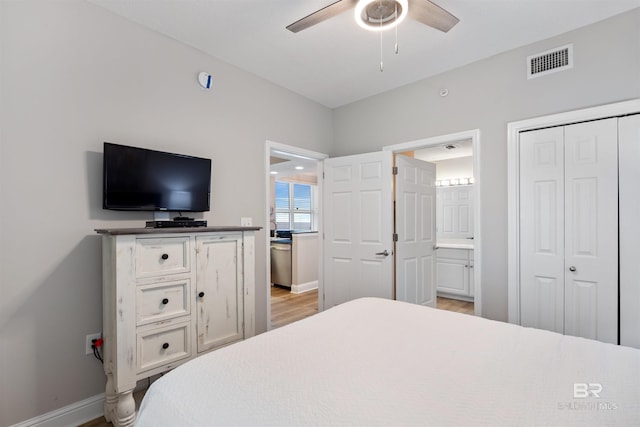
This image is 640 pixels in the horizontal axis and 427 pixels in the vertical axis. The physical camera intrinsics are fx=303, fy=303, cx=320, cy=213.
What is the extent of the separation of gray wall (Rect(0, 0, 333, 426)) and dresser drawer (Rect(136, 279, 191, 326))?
53 centimetres

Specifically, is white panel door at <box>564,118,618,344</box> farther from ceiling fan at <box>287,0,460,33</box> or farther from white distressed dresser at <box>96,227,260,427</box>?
white distressed dresser at <box>96,227,260,427</box>

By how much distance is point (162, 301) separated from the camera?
1.79m

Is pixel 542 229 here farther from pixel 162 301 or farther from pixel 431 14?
pixel 162 301

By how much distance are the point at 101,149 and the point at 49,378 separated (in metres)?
1.44

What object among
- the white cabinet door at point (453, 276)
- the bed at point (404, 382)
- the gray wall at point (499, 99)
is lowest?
the white cabinet door at point (453, 276)

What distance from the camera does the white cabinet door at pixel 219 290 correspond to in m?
1.97

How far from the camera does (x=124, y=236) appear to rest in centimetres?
Result: 163

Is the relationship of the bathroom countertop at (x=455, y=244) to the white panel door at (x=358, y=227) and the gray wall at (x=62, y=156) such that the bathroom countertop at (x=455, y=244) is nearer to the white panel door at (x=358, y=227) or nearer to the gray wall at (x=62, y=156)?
the white panel door at (x=358, y=227)

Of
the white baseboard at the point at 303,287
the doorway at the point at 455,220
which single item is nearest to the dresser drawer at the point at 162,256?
the doorway at the point at 455,220

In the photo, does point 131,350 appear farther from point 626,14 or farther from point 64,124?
point 626,14

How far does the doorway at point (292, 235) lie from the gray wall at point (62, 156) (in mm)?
1203

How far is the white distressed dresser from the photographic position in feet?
5.38

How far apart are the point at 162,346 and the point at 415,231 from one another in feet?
8.51

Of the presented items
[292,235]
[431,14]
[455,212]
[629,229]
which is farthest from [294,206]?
[629,229]
